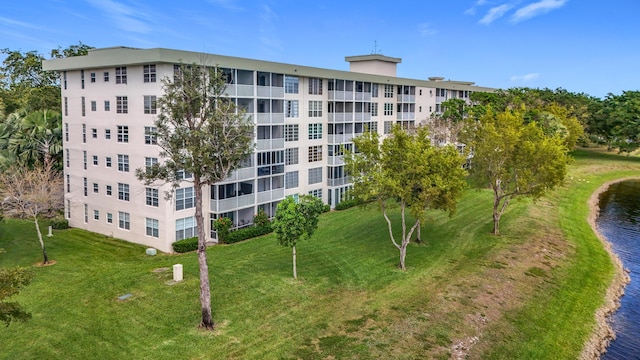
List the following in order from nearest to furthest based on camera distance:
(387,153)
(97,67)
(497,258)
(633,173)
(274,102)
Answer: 1. (387,153)
2. (497,258)
3. (97,67)
4. (274,102)
5. (633,173)

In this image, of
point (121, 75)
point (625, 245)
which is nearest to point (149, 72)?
point (121, 75)

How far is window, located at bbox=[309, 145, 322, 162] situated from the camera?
5425cm

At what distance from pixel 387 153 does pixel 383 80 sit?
105ft

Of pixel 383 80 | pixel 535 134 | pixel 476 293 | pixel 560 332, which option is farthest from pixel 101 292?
pixel 383 80

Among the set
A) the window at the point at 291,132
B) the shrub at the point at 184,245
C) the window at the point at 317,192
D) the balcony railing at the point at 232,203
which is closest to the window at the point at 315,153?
the window at the point at 291,132

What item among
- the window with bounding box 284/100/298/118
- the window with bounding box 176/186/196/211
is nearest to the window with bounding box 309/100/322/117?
the window with bounding box 284/100/298/118

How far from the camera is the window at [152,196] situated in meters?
40.1

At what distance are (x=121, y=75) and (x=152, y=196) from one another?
1045 centimetres

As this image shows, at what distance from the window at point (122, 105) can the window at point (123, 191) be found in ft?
20.5

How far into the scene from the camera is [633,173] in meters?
86.6

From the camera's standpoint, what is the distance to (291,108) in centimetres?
5072

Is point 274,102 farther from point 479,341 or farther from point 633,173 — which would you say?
point 633,173

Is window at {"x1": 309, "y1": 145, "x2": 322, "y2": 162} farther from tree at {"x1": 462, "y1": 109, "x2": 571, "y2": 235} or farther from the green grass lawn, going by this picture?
tree at {"x1": 462, "y1": 109, "x2": 571, "y2": 235}

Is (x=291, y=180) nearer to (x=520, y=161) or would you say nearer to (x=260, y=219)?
(x=260, y=219)
